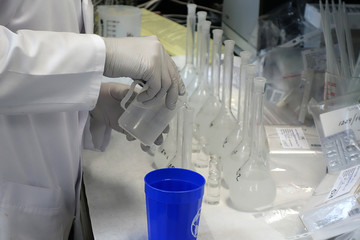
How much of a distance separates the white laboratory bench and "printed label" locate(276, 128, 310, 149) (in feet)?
0.59

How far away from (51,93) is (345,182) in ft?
2.11

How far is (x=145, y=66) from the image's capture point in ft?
3.89

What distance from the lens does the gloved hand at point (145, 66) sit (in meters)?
1.19

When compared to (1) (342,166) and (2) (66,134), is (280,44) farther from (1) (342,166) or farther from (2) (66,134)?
(2) (66,134)

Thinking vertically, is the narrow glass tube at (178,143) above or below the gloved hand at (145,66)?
below

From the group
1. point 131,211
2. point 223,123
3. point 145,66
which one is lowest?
point 131,211

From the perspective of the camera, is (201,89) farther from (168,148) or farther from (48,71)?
(48,71)

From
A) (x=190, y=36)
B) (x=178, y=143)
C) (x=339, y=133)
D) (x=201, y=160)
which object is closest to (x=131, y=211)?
(x=178, y=143)

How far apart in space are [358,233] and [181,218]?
0.33 metres

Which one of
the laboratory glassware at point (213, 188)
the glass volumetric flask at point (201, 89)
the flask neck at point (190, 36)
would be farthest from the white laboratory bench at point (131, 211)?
the flask neck at point (190, 36)

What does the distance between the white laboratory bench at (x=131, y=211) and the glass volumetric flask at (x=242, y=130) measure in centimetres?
11

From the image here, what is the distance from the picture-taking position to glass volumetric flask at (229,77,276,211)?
1279 millimetres

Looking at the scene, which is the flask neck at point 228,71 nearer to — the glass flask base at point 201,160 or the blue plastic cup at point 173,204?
the glass flask base at point 201,160

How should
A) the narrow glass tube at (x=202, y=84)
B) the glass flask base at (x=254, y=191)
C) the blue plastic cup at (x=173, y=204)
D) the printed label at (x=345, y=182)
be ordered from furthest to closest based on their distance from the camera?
the narrow glass tube at (x=202, y=84), the glass flask base at (x=254, y=191), the printed label at (x=345, y=182), the blue plastic cup at (x=173, y=204)
